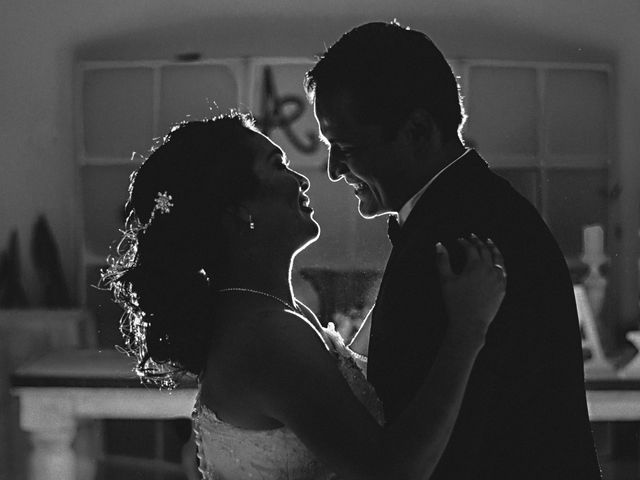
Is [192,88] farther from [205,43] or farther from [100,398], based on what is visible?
[100,398]

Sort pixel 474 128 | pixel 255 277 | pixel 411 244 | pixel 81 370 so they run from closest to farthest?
pixel 411 244, pixel 255 277, pixel 81 370, pixel 474 128

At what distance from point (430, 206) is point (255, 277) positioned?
11.2 inches

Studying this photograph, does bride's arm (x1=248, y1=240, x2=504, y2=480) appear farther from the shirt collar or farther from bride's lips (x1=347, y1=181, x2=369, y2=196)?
bride's lips (x1=347, y1=181, x2=369, y2=196)

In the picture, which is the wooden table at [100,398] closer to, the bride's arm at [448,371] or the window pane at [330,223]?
the window pane at [330,223]

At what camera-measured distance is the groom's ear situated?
144 cm

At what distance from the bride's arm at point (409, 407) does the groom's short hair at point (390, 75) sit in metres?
0.19

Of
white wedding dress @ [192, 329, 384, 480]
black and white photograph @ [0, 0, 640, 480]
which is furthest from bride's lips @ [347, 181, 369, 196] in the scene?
white wedding dress @ [192, 329, 384, 480]

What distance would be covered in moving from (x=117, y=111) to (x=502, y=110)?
48.0 inches

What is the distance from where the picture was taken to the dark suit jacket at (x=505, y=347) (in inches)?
54.4

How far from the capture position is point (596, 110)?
3701 mm

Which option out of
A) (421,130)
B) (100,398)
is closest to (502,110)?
(100,398)

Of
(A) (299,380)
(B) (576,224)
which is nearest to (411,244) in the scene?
(A) (299,380)

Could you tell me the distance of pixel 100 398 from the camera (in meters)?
3.25

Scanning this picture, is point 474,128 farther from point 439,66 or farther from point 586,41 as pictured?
point 439,66
